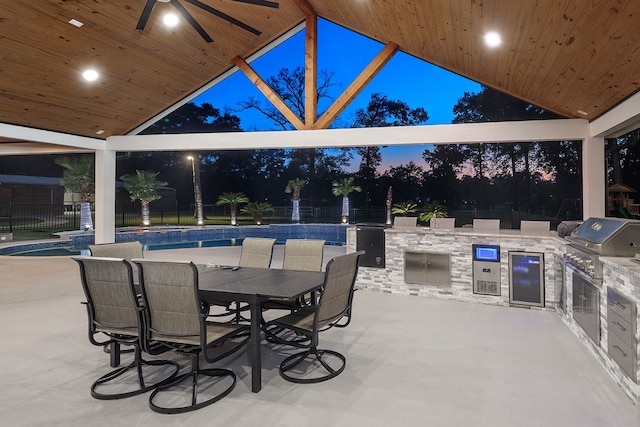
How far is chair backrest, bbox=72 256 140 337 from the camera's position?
8.73 feet

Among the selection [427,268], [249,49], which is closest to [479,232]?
[427,268]

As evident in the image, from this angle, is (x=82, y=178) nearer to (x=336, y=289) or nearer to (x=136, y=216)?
(x=136, y=216)

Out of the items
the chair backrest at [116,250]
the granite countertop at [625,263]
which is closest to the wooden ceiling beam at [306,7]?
the chair backrest at [116,250]

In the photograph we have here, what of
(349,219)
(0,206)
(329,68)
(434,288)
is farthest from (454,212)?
(0,206)

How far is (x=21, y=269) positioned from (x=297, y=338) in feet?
20.8

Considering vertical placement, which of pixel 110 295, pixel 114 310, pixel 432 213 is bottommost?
pixel 114 310

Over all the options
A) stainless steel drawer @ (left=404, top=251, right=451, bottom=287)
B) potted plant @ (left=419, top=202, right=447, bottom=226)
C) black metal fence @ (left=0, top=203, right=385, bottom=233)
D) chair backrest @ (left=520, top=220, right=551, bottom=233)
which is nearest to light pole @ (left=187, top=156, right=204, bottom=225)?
black metal fence @ (left=0, top=203, right=385, bottom=233)

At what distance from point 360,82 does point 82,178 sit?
1062 cm

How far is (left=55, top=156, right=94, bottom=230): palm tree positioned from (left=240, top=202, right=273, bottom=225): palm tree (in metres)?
5.11

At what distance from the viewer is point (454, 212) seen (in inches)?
496

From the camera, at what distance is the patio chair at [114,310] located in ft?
8.71

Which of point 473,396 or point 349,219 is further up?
point 349,219

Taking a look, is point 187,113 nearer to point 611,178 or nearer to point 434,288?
point 434,288

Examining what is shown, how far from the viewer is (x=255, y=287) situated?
302 centimetres
